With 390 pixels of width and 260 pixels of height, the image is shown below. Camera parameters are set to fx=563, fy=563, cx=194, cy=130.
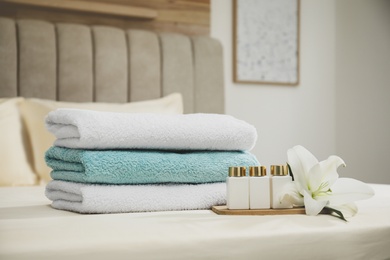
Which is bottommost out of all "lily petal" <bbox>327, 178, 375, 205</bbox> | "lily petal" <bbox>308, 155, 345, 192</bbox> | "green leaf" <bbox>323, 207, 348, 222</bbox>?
"green leaf" <bbox>323, 207, 348, 222</bbox>

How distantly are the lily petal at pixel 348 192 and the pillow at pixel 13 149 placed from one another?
4.62 ft

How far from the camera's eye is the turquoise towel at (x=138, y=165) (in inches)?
45.6

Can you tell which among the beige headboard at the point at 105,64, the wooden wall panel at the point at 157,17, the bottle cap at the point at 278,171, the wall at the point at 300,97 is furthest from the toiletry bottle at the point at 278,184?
the wall at the point at 300,97

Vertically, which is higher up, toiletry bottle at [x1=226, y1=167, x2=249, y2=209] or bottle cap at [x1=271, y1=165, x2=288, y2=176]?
bottle cap at [x1=271, y1=165, x2=288, y2=176]

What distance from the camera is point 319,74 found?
3.63 m

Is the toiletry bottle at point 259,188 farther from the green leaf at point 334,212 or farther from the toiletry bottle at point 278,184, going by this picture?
the green leaf at point 334,212

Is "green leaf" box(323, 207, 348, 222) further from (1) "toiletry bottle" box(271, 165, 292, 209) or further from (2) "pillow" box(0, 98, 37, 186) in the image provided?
(2) "pillow" box(0, 98, 37, 186)

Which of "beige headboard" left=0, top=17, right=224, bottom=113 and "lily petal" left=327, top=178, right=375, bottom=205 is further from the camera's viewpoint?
"beige headboard" left=0, top=17, right=224, bottom=113

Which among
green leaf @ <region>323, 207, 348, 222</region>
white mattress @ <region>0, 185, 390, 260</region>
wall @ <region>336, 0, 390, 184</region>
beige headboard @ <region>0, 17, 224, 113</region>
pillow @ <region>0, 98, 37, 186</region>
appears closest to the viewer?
white mattress @ <region>0, 185, 390, 260</region>

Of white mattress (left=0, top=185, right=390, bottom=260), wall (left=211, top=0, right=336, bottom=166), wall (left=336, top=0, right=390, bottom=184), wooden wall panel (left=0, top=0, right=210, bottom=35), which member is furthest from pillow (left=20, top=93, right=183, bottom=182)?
wall (left=336, top=0, right=390, bottom=184)

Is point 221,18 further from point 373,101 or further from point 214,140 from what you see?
point 214,140

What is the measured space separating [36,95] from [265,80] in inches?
56.5

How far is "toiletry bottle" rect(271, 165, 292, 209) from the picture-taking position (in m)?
1.18

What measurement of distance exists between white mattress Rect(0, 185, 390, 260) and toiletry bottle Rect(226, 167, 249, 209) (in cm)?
6
